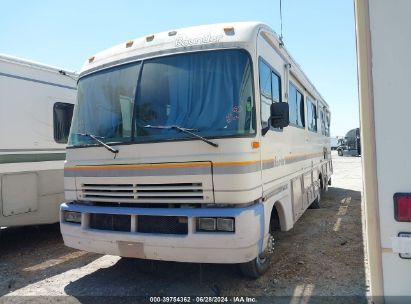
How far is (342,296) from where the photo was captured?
412 centimetres

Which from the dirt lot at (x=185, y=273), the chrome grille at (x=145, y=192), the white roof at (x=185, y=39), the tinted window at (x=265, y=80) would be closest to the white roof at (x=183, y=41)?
the white roof at (x=185, y=39)

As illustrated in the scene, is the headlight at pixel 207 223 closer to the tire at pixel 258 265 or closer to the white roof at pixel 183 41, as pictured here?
the tire at pixel 258 265

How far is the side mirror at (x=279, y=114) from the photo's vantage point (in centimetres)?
429

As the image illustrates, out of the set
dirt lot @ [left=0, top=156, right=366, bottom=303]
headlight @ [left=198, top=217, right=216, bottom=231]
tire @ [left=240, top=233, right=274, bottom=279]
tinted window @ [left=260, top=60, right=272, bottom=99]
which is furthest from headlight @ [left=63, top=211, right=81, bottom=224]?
tinted window @ [left=260, top=60, right=272, bottom=99]

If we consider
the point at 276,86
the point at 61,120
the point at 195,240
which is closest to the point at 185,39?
the point at 276,86

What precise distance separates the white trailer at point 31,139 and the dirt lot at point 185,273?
764 millimetres

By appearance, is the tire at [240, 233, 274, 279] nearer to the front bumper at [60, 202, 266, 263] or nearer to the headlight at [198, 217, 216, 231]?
the front bumper at [60, 202, 266, 263]

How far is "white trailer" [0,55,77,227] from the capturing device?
6.07 meters

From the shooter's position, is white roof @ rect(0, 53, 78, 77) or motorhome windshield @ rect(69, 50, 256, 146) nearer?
motorhome windshield @ rect(69, 50, 256, 146)

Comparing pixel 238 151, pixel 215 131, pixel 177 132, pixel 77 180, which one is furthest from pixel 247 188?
pixel 77 180

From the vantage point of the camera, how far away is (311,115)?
8.52 m

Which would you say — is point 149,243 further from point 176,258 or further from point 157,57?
point 157,57

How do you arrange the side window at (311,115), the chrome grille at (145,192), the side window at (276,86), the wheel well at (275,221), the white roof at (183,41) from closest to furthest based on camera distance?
the chrome grille at (145,192), the white roof at (183,41), the side window at (276,86), the wheel well at (275,221), the side window at (311,115)

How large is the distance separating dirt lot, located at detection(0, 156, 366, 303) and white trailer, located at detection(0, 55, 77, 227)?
2.51 feet
